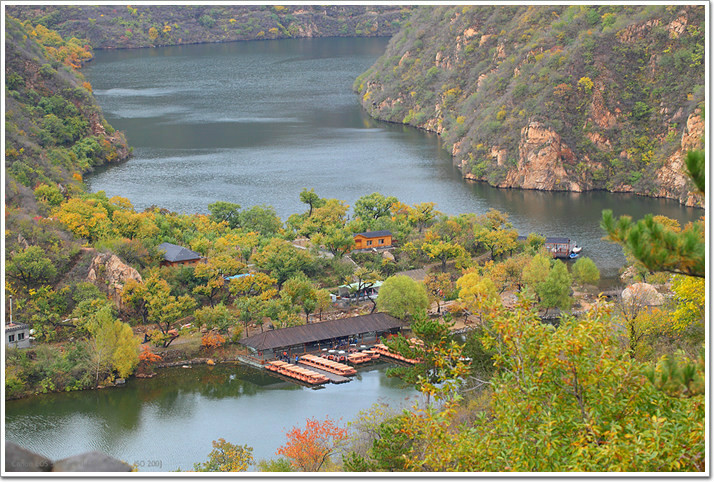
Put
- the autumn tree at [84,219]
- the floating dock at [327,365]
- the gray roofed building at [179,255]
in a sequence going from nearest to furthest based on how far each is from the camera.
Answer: the floating dock at [327,365] → the gray roofed building at [179,255] → the autumn tree at [84,219]

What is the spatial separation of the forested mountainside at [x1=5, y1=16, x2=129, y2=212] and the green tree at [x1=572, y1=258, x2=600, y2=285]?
26.6 metres

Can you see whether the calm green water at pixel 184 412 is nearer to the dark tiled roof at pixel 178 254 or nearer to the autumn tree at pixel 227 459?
the autumn tree at pixel 227 459

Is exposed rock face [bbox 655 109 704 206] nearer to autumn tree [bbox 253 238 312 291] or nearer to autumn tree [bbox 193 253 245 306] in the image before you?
autumn tree [bbox 253 238 312 291]

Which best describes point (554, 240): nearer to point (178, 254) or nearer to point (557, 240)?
point (557, 240)

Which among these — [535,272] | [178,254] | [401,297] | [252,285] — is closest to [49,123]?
[178,254]

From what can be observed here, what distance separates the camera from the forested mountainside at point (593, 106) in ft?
200

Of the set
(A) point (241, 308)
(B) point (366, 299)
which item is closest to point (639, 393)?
(A) point (241, 308)

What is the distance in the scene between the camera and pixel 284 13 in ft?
503

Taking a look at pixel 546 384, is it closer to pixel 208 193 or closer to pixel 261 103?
pixel 208 193

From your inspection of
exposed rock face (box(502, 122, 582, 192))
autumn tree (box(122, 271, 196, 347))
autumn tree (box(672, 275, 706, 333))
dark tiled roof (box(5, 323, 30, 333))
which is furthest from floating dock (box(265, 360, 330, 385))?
exposed rock face (box(502, 122, 582, 192))

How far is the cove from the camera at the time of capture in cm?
5462

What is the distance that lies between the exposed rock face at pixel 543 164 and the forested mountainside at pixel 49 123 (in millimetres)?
27960

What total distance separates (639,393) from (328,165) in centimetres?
5229

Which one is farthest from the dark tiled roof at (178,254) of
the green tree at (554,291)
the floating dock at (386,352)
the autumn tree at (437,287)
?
the green tree at (554,291)
